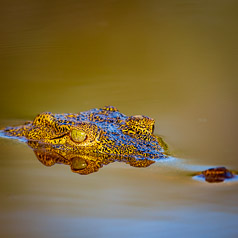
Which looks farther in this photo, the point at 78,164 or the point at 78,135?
the point at 78,135

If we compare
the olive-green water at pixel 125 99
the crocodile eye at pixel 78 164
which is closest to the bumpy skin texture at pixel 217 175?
the olive-green water at pixel 125 99

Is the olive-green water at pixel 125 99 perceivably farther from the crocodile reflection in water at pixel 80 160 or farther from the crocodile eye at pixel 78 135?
the crocodile eye at pixel 78 135

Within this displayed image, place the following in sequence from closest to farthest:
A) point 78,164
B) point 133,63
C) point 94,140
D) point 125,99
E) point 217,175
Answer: point 217,175 < point 78,164 < point 94,140 < point 125,99 < point 133,63

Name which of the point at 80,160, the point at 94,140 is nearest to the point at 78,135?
the point at 94,140

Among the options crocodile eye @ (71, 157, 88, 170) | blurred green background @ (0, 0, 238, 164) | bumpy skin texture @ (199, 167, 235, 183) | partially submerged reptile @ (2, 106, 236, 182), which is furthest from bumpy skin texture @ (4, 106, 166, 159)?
bumpy skin texture @ (199, 167, 235, 183)

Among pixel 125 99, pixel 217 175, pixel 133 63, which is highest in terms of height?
pixel 133 63

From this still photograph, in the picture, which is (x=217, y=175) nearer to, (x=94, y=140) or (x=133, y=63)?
(x=94, y=140)

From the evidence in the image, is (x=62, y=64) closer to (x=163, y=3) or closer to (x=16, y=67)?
(x=16, y=67)

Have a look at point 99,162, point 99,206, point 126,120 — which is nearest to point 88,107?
point 126,120
